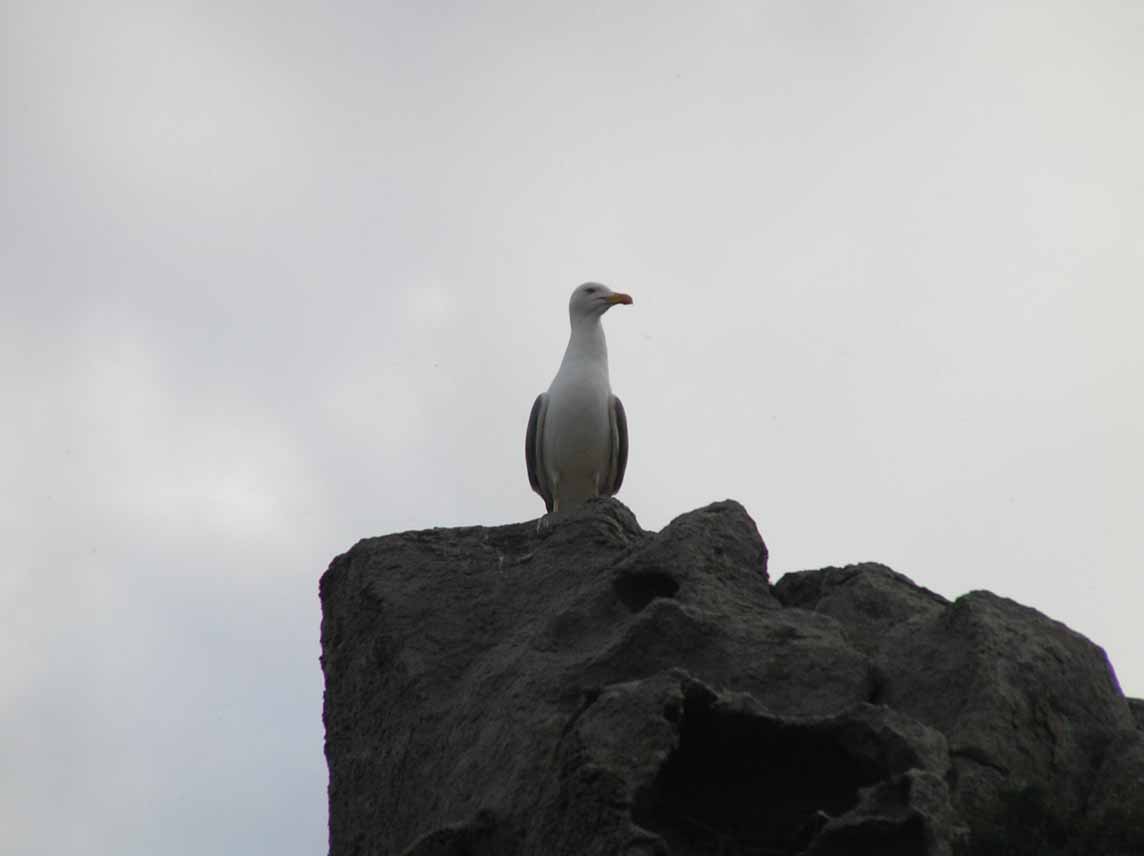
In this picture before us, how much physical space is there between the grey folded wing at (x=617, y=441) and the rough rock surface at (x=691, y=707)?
18.7 ft

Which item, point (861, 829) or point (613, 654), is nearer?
point (861, 829)

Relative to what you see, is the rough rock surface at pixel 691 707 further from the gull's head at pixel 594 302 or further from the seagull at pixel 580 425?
the gull's head at pixel 594 302

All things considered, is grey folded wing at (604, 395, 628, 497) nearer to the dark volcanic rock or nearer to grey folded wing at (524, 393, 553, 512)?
grey folded wing at (524, 393, 553, 512)

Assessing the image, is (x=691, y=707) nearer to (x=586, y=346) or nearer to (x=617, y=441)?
(x=617, y=441)

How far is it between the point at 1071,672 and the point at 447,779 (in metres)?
2.70

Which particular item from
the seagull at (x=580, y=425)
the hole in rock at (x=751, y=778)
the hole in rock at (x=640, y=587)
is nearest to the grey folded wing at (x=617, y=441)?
the seagull at (x=580, y=425)

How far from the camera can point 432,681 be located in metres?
8.27

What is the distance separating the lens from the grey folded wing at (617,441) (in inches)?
587

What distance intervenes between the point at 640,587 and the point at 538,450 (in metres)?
6.90

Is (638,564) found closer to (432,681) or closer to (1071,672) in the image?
(432,681)

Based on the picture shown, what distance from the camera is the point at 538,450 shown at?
595 inches

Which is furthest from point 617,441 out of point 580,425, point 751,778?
point 751,778

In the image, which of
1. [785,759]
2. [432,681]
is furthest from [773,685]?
[432,681]

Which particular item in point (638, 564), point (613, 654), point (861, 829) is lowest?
point (861, 829)
